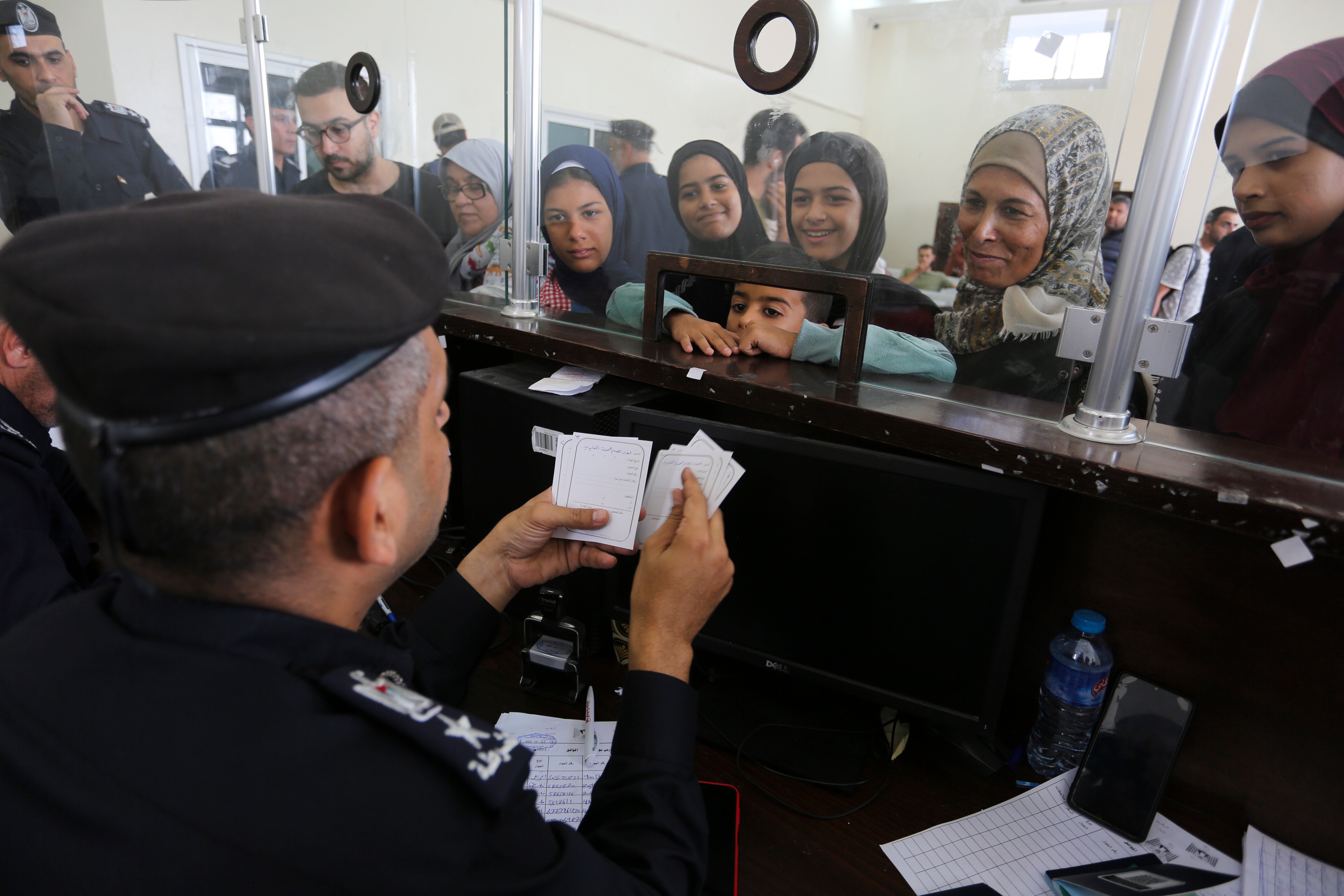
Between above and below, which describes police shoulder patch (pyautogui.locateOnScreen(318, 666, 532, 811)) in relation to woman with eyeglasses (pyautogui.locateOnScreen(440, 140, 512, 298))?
below

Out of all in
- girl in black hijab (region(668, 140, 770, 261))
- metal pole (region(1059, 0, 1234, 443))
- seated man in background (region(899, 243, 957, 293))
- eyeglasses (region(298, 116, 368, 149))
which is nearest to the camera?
metal pole (region(1059, 0, 1234, 443))

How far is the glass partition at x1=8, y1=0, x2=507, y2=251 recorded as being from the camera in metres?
2.05

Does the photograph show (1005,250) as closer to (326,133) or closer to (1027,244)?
(1027,244)

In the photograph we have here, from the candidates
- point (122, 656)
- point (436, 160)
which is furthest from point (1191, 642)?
point (436, 160)

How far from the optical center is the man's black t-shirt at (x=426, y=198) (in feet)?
7.08

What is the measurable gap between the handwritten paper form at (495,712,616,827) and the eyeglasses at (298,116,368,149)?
210cm

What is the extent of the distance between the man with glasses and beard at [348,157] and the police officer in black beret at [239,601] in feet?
5.78

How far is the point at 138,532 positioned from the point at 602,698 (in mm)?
795

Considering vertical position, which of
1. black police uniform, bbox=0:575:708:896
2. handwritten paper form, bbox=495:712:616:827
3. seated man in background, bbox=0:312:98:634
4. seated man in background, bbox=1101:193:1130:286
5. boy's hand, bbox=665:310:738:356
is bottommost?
handwritten paper form, bbox=495:712:616:827

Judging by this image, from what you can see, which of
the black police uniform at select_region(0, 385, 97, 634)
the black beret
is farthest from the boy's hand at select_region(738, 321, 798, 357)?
the black police uniform at select_region(0, 385, 97, 634)

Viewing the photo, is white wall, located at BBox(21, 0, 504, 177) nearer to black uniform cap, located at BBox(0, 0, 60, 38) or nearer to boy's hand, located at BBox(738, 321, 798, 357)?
black uniform cap, located at BBox(0, 0, 60, 38)

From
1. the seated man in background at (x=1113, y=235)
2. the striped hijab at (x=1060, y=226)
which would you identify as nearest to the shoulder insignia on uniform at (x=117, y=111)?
the striped hijab at (x=1060, y=226)

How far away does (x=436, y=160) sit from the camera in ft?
7.12

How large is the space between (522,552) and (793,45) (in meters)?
0.96
